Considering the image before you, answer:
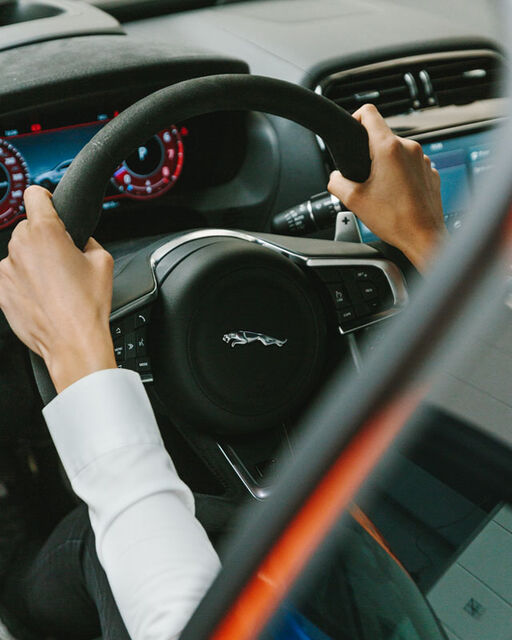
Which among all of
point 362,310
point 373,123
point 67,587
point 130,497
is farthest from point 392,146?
point 67,587

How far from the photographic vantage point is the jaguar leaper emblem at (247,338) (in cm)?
101

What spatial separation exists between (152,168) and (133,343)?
A: 0.63m

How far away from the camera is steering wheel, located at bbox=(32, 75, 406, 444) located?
98 centimetres

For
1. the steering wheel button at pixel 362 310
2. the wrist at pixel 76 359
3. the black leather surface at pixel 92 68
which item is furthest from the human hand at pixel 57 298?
the black leather surface at pixel 92 68

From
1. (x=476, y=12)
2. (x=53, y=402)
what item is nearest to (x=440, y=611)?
(x=53, y=402)

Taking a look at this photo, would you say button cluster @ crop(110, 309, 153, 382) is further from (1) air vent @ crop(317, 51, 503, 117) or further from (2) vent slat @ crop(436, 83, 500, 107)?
(2) vent slat @ crop(436, 83, 500, 107)

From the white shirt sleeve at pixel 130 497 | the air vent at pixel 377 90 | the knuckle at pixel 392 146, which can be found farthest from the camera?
the air vent at pixel 377 90

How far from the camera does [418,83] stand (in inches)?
67.2

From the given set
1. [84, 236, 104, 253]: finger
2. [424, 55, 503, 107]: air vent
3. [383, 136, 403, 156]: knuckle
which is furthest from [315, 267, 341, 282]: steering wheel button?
[424, 55, 503, 107]: air vent

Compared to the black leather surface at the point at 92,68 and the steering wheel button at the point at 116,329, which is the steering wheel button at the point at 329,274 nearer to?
the steering wheel button at the point at 116,329

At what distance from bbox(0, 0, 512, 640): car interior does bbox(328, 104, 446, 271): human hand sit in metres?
0.04

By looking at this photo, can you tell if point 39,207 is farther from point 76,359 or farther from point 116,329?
point 116,329

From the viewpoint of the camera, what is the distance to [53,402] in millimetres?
705

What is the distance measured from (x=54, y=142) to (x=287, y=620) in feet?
3.74
